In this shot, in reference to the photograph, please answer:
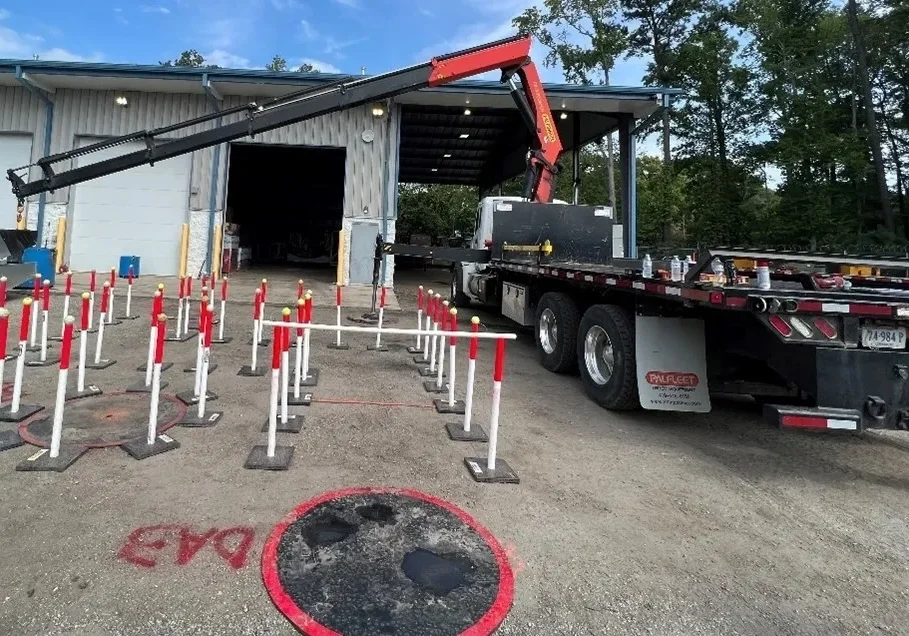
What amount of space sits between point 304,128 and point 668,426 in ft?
50.2

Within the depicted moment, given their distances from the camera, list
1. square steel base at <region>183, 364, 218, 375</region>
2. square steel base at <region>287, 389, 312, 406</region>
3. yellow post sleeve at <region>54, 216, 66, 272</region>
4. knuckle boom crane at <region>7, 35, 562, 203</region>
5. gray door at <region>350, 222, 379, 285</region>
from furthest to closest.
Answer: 1. gray door at <region>350, 222, 379, 285</region>
2. yellow post sleeve at <region>54, 216, 66, 272</region>
3. knuckle boom crane at <region>7, 35, 562, 203</region>
4. square steel base at <region>183, 364, 218, 375</region>
5. square steel base at <region>287, 389, 312, 406</region>

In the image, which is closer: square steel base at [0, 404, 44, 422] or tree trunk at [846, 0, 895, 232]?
square steel base at [0, 404, 44, 422]

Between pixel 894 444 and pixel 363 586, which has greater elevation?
pixel 894 444

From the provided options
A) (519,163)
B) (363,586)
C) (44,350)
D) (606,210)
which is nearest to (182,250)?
(44,350)

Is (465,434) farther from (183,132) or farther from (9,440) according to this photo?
(183,132)

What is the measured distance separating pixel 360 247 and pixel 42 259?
811 centimetres

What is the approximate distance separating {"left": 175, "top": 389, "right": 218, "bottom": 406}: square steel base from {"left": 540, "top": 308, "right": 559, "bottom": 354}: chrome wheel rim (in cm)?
459

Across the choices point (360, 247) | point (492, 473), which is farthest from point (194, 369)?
point (360, 247)

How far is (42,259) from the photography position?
458 inches

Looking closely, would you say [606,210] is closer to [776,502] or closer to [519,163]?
[776,502]

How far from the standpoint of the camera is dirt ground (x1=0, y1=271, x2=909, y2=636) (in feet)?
8.27

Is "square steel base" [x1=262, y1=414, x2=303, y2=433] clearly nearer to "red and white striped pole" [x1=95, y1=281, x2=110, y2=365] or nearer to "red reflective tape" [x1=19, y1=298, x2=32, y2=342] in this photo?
"red reflective tape" [x1=19, y1=298, x2=32, y2=342]

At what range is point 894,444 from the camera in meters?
5.39

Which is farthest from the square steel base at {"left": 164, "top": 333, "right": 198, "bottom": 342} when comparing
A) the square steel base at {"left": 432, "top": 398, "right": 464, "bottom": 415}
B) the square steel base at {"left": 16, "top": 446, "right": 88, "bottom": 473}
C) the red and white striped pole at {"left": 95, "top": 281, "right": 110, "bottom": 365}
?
the square steel base at {"left": 432, "top": 398, "right": 464, "bottom": 415}
